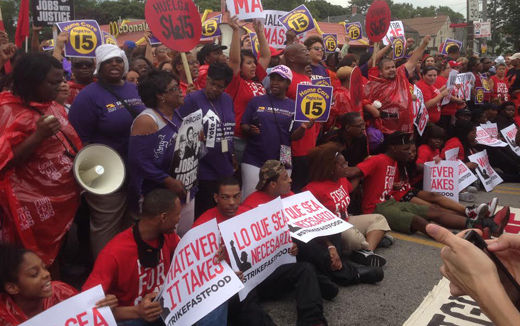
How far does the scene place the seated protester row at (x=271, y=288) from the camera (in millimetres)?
3156

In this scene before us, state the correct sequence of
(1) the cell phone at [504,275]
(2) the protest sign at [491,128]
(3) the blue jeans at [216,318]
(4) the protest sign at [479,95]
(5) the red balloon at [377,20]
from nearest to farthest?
(1) the cell phone at [504,275]
(3) the blue jeans at [216,318]
(5) the red balloon at [377,20]
(2) the protest sign at [491,128]
(4) the protest sign at [479,95]

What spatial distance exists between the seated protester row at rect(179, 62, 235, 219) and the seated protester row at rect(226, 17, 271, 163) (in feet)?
1.91

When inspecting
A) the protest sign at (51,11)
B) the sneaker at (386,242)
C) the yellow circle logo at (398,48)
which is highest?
the protest sign at (51,11)

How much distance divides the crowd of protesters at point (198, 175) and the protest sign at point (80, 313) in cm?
10

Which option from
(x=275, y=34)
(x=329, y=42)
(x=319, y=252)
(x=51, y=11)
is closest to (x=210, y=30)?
(x=275, y=34)

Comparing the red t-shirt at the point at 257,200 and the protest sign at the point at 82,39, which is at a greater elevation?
the protest sign at the point at 82,39

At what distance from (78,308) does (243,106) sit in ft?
9.73

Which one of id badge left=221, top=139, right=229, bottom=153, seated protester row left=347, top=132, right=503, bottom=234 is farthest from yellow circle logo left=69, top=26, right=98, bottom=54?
seated protester row left=347, top=132, right=503, bottom=234

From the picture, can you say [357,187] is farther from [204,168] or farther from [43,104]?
[43,104]

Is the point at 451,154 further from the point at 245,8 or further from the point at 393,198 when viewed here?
the point at 245,8

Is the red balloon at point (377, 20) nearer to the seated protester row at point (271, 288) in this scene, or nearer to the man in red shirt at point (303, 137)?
the man in red shirt at point (303, 137)

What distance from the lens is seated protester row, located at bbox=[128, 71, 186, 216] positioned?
3.25 m

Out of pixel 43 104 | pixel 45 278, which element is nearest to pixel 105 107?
pixel 43 104

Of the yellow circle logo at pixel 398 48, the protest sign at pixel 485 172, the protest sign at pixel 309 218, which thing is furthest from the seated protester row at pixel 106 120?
the protest sign at pixel 485 172
